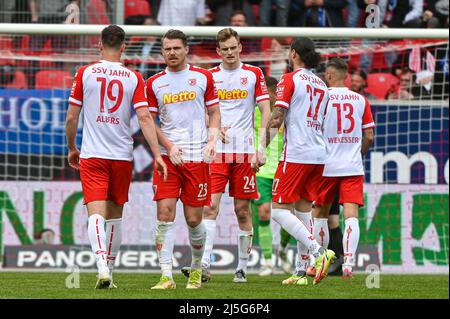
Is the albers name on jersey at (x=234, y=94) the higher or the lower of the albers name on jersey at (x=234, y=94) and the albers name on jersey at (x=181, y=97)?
the higher

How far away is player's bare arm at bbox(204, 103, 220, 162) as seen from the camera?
1070cm

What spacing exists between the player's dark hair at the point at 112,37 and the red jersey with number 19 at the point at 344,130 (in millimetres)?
2942

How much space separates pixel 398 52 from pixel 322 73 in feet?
4.42

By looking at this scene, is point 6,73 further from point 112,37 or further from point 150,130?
point 150,130

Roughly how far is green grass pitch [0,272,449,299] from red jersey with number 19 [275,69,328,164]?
4.26ft

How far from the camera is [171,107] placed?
10.8m

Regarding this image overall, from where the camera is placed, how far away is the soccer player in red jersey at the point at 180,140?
10.7 metres

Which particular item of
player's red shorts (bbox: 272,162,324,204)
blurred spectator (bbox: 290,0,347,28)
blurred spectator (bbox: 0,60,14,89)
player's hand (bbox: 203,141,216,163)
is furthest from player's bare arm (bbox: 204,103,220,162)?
blurred spectator (bbox: 290,0,347,28)

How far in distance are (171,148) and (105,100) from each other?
28.8 inches

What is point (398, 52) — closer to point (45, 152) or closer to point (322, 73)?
point (322, 73)

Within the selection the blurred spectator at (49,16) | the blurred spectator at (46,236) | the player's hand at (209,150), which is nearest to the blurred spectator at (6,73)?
the blurred spectator at (49,16)

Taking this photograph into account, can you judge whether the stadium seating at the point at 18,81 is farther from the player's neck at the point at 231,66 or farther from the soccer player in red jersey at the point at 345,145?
the soccer player in red jersey at the point at 345,145

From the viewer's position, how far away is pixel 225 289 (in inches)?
439
